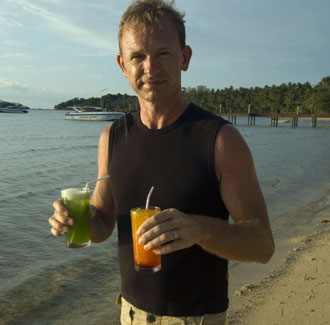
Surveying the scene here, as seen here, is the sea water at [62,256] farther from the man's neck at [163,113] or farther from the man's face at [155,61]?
the man's face at [155,61]

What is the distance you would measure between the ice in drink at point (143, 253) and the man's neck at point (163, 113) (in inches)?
19.7

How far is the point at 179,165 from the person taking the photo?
70.6 inches

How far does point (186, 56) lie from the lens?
211 centimetres

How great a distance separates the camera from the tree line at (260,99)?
91.5 metres

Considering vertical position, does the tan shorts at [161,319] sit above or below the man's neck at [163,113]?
below

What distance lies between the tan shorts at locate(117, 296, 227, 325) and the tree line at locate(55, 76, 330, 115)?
3416 inches

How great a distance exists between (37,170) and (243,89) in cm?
12869

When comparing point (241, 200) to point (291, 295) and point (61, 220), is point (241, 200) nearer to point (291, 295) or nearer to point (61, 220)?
point (61, 220)

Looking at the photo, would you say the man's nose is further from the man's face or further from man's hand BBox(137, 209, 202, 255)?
man's hand BBox(137, 209, 202, 255)

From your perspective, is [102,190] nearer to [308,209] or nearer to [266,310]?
[266,310]

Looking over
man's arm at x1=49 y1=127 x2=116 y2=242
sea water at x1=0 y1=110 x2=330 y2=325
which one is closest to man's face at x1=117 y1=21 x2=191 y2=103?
man's arm at x1=49 y1=127 x2=116 y2=242

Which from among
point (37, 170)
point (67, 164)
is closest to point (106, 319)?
point (37, 170)

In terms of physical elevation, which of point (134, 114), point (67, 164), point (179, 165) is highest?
point (134, 114)

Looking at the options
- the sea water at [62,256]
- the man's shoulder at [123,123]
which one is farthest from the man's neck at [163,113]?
the sea water at [62,256]
